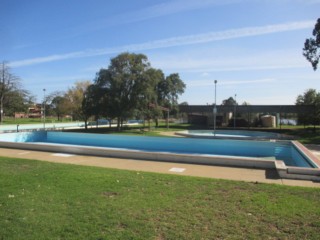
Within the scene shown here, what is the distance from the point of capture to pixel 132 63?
3397cm

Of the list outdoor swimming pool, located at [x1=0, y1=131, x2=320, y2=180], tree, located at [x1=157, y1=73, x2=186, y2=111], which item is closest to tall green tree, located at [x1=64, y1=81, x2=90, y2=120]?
tree, located at [x1=157, y1=73, x2=186, y2=111]

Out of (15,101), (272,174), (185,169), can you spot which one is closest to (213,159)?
(185,169)

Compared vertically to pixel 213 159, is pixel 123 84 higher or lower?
higher

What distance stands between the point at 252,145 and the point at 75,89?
4004 cm

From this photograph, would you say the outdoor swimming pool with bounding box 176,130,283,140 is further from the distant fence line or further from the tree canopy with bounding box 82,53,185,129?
the distant fence line

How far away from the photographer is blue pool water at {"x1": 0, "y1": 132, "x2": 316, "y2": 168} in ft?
56.7

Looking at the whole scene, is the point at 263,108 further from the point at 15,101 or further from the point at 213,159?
the point at 15,101

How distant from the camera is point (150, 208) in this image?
5598 mm

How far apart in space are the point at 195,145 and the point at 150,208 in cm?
1372

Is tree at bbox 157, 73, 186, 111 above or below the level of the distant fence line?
above

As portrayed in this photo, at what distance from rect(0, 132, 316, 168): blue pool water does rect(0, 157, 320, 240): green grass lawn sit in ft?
22.9

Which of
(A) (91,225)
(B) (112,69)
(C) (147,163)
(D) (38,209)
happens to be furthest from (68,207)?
(B) (112,69)

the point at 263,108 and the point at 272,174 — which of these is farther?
the point at 263,108

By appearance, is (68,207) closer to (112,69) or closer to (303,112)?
(112,69)
